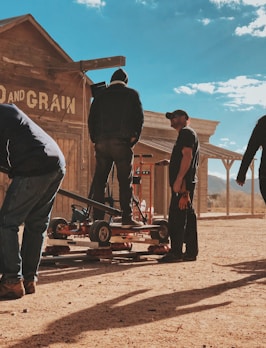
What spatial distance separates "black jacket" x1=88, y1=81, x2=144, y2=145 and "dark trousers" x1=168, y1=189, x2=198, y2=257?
3.39ft

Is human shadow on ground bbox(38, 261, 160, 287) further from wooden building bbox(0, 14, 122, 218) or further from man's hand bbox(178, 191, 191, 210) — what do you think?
wooden building bbox(0, 14, 122, 218)

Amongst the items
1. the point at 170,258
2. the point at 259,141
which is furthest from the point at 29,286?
Result: the point at 170,258

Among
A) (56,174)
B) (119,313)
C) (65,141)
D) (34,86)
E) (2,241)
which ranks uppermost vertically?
(34,86)

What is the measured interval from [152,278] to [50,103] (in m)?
11.4

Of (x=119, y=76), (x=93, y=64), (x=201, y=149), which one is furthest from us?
(x=201, y=149)

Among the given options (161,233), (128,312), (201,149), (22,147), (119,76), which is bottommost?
(128,312)

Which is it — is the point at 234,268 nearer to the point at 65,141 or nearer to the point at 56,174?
the point at 56,174

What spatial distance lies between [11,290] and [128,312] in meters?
1.06

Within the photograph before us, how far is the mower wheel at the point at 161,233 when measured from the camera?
8470mm

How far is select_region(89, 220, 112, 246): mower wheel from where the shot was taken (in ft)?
24.6

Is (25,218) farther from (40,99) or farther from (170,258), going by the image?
(40,99)

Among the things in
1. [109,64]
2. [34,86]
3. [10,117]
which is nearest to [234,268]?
[10,117]

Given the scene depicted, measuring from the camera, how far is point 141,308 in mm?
4613

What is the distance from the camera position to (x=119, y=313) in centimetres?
443
